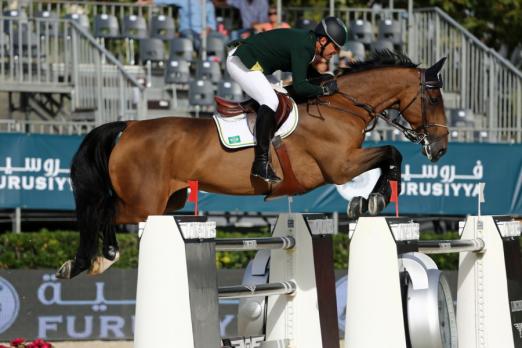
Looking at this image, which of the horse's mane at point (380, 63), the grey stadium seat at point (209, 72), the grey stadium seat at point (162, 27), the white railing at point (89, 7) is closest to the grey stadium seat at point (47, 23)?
the white railing at point (89, 7)

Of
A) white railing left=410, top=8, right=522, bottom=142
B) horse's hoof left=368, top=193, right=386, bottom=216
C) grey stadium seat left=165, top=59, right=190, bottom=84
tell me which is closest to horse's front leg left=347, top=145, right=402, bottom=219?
Answer: horse's hoof left=368, top=193, right=386, bottom=216

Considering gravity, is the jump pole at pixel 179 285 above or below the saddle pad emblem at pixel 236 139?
below

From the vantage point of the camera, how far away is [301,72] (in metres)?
7.62

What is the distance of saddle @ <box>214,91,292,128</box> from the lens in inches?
305

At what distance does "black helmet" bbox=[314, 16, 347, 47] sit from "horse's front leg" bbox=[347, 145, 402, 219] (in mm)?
802

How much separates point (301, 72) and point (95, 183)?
1739mm

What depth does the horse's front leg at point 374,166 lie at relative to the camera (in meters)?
7.40

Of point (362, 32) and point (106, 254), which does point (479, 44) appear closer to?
point (362, 32)

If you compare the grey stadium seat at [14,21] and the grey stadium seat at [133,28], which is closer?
the grey stadium seat at [14,21]

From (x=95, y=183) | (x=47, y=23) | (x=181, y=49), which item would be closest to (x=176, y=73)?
(x=181, y=49)

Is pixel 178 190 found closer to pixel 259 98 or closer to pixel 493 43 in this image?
pixel 259 98

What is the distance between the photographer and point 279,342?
7402mm

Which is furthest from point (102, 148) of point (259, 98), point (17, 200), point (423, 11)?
point (423, 11)

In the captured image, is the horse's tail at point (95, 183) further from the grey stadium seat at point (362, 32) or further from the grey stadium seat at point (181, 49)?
the grey stadium seat at point (362, 32)
